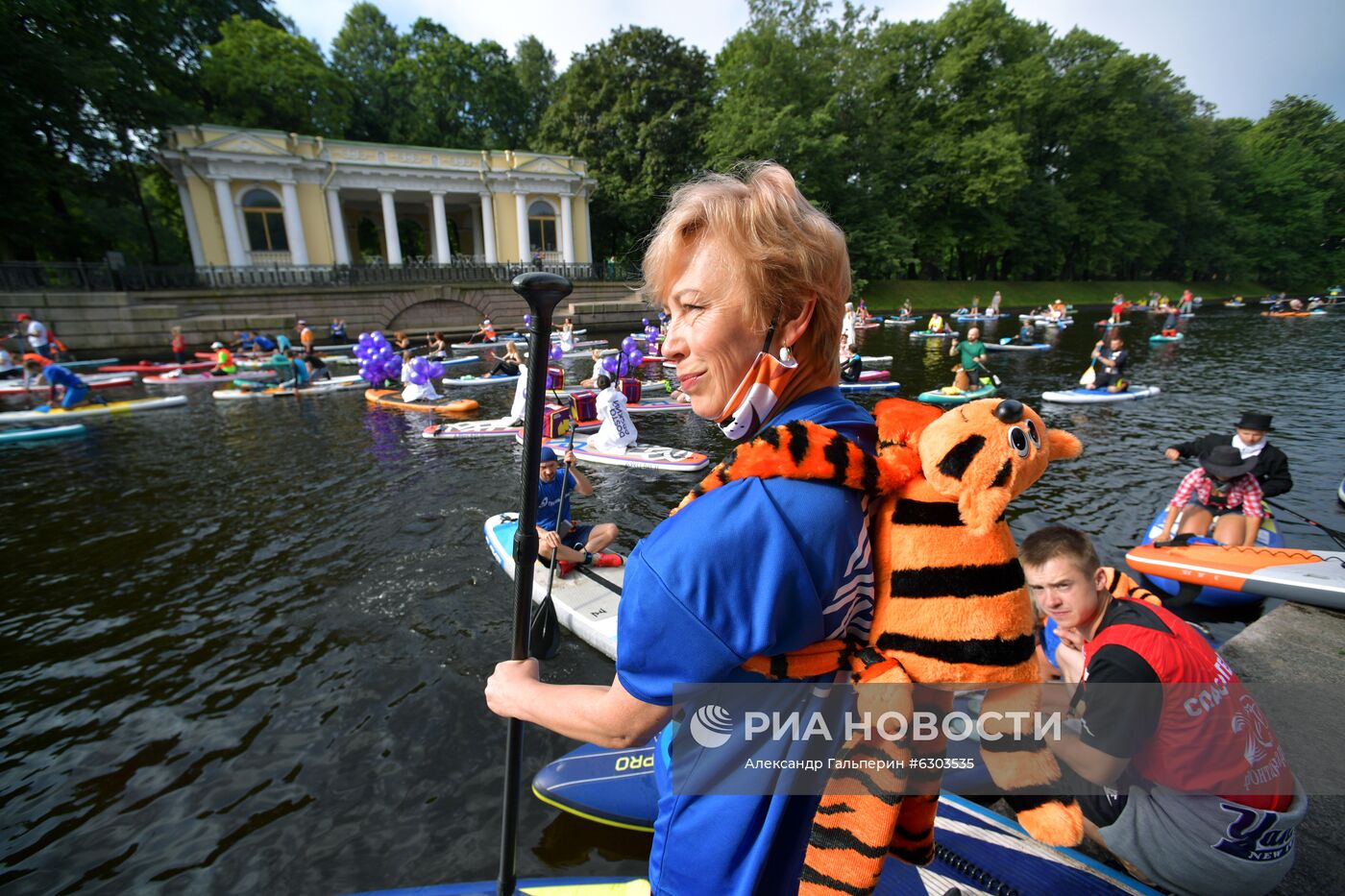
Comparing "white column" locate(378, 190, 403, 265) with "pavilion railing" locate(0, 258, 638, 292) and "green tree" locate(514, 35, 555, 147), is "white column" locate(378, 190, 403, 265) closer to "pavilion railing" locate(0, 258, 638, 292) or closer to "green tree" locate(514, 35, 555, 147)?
"pavilion railing" locate(0, 258, 638, 292)

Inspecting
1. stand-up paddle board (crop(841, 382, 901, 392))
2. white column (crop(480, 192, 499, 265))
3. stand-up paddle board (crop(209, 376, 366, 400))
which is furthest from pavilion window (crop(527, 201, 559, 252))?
stand-up paddle board (crop(841, 382, 901, 392))

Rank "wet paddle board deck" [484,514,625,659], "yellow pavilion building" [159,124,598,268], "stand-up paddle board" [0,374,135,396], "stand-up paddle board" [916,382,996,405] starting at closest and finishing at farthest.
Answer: "wet paddle board deck" [484,514,625,659], "stand-up paddle board" [916,382,996,405], "stand-up paddle board" [0,374,135,396], "yellow pavilion building" [159,124,598,268]

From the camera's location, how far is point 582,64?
1887 inches

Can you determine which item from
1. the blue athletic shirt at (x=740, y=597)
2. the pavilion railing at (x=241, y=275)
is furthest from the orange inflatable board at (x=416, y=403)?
the blue athletic shirt at (x=740, y=597)

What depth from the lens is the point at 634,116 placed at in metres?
46.6

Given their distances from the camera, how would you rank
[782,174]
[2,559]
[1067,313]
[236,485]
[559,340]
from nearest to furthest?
[782,174] → [2,559] → [236,485] → [559,340] → [1067,313]

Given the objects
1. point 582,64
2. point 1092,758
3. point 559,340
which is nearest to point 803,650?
point 1092,758

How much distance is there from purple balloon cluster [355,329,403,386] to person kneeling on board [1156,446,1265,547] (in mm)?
20731

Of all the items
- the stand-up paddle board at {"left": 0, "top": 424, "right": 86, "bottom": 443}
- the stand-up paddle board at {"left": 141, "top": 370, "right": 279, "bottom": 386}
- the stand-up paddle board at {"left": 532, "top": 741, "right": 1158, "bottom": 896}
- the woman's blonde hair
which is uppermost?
the woman's blonde hair

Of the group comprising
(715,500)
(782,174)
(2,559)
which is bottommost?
(2,559)

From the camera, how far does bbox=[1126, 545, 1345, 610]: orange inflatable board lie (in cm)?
605

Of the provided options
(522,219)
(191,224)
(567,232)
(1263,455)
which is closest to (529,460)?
(1263,455)

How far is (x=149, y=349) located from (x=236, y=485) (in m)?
23.9

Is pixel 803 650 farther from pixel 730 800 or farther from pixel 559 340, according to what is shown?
pixel 559 340
